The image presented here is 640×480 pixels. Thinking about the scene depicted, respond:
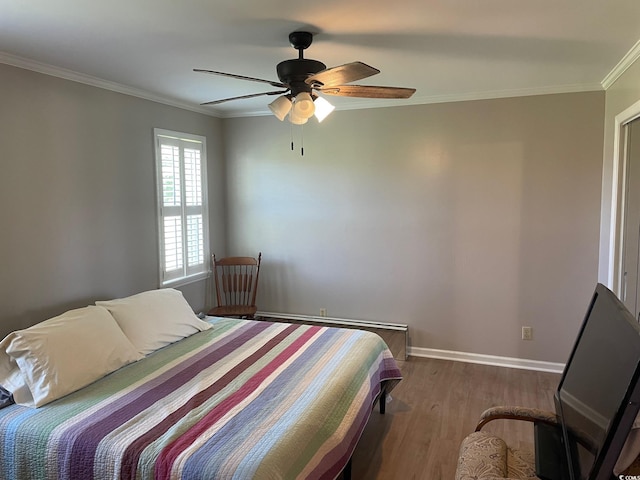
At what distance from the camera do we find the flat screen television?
1012mm

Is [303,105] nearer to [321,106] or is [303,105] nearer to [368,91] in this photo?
[321,106]

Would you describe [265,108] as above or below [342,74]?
above

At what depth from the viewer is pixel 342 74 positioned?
2.18 metres

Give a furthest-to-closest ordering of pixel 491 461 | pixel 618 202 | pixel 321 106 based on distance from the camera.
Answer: pixel 618 202 < pixel 321 106 < pixel 491 461

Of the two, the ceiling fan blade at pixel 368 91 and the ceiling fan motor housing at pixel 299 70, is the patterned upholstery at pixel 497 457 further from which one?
the ceiling fan motor housing at pixel 299 70

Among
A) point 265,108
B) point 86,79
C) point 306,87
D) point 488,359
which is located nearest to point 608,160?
point 488,359

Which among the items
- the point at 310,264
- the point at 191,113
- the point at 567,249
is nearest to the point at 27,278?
the point at 191,113

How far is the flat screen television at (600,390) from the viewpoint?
1.01 m

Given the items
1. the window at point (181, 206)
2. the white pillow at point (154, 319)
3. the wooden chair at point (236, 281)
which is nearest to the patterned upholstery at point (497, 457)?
the white pillow at point (154, 319)

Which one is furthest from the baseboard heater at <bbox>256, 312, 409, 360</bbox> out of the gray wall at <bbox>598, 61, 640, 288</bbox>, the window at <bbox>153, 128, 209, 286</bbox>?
the gray wall at <bbox>598, 61, 640, 288</bbox>

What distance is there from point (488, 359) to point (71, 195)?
12.5 ft

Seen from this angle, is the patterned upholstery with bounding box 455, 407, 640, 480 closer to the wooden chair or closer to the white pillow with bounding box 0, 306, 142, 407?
the white pillow with bounding box 0, 306, 142, 407

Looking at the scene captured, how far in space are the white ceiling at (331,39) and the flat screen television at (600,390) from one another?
148cm

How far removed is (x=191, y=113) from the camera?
14.6 feet
